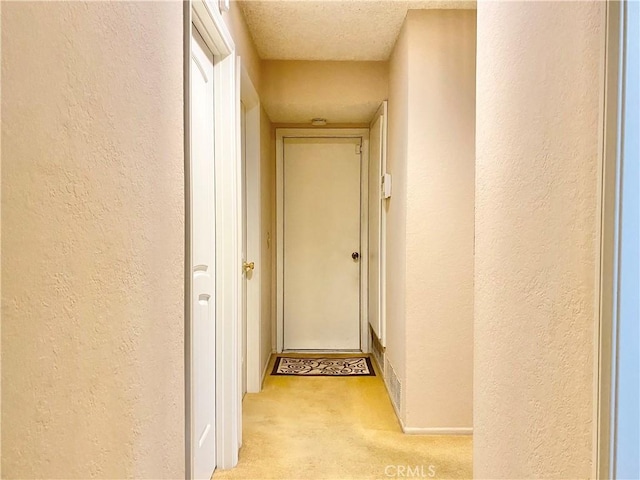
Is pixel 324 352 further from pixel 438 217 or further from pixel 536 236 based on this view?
pixel 536 236

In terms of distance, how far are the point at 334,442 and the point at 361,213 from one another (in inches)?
89.9

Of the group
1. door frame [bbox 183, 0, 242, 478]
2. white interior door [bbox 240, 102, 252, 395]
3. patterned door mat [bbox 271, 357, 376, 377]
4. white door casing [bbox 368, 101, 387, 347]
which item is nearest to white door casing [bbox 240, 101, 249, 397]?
white interior door [bbox 240, 102, 252, 395]

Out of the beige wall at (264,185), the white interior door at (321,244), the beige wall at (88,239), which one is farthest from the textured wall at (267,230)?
the beige wall at (88,239)

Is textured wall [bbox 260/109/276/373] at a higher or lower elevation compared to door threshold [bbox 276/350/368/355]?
higher

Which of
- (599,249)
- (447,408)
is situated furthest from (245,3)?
(447,408)

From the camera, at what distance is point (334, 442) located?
257cm

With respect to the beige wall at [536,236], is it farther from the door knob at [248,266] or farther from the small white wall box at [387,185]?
the door knob at [248,266]

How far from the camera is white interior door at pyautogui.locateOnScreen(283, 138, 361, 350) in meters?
4.36

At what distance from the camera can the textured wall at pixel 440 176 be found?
263 centimetres

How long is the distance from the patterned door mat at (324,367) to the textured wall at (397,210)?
0.62m

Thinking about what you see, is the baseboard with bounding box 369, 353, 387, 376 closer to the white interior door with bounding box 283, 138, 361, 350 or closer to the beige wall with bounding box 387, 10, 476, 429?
the white interior door with bounding box 283, 138, 361, 350

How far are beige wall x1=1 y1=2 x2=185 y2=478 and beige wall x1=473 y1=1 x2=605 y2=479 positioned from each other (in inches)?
36.0

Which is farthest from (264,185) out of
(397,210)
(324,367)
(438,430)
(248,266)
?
(438,430)

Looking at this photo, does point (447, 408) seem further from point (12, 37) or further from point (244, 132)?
point (12, 37)
